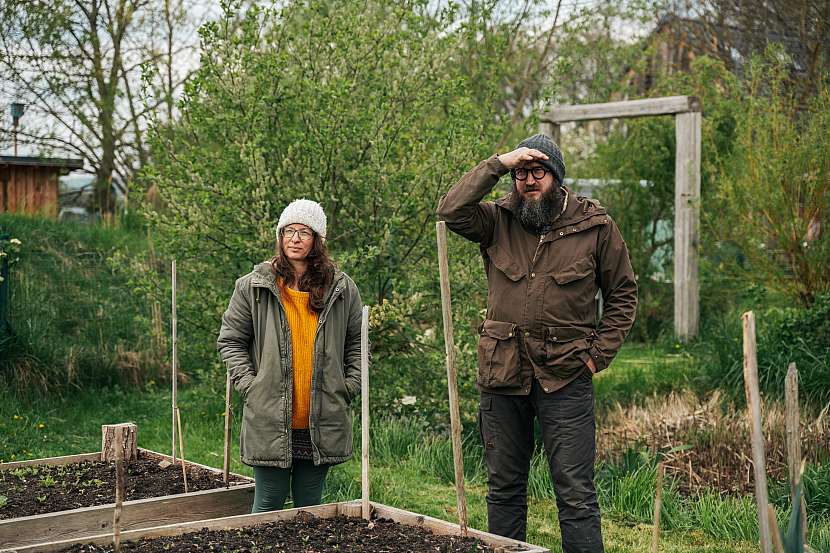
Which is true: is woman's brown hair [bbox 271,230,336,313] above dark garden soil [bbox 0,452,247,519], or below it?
above

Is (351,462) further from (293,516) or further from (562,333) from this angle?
(562,333)

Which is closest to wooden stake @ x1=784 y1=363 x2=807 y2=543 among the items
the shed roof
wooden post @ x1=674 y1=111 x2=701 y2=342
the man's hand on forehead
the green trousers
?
the man's hand on forehead

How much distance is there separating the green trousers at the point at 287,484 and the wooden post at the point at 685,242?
7692 mm

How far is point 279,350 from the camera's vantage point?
13.4ft

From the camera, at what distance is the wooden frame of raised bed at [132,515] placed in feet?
14.1

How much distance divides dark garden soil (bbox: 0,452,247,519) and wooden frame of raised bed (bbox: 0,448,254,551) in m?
0.31

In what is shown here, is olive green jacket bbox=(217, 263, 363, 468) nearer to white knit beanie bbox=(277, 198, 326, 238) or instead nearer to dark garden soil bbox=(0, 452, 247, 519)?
white knit beanie bbox=(277, 198, 326, 238)

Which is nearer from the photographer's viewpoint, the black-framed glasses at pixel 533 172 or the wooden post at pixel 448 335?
the wooden post at pixel 448 335

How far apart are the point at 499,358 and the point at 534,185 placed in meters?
0.67

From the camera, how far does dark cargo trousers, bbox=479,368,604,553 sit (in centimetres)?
379

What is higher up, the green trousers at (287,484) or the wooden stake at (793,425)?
the wooden stake at (793,425)

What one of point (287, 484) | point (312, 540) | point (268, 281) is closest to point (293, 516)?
point (287, 484)

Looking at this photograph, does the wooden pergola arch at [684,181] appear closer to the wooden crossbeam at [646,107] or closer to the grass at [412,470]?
the wooden crossbeam at [646,107]

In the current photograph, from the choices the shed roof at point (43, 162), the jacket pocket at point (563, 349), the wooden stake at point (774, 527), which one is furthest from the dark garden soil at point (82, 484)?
the shed roof at point (43, 162)
